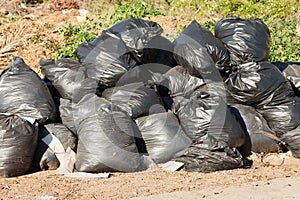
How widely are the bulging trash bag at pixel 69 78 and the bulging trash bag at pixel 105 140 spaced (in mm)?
270

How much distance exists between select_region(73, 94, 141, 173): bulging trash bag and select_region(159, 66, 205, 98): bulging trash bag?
69cm

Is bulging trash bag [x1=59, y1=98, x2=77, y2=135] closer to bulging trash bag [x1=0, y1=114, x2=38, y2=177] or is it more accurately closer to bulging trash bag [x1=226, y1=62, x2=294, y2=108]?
bulging trash bag [x1=0, y1=114, x2=38, y2=177]

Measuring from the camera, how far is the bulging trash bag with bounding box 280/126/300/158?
15.7 ft

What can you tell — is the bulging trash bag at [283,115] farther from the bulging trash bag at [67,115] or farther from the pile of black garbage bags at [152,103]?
the bulging trash bag at [67,115]

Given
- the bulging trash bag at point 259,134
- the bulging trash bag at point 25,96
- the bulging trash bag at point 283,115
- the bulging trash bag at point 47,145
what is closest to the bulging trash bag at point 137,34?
the bulging trash bag at point 25,96

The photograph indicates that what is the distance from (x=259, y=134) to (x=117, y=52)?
164cm

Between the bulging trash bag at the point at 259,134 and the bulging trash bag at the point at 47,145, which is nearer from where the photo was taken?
the bulging trash bag at the point at 47,145

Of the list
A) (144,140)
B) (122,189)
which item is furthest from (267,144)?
(122,189)

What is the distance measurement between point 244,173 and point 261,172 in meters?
0.17

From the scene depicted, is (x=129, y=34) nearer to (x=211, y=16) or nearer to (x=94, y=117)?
(x=94, y=117)

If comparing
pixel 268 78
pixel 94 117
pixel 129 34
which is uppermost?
pixel 129 34

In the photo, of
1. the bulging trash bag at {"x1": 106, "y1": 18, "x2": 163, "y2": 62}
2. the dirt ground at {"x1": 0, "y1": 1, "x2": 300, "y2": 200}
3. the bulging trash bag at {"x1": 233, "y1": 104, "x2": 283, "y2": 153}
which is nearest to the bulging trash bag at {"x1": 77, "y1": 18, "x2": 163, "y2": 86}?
the bulging trash bag at {"x1": 106, "y1": 18, "x2": 163, "y2": 62}

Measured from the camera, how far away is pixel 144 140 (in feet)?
15.1

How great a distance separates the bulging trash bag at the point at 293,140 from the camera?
4785mm
